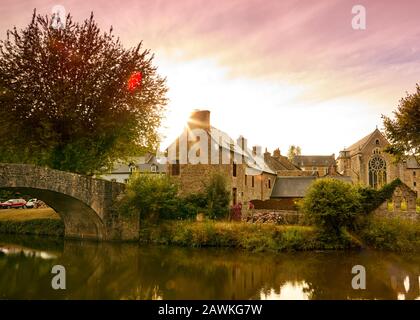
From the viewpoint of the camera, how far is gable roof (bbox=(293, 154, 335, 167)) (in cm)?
7250

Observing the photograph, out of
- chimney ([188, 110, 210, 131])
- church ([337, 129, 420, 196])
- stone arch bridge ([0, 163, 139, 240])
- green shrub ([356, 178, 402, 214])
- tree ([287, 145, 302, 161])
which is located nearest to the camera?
stone arch bridge ([0, 163, 139, 240])

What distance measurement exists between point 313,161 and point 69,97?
61711 millimetres

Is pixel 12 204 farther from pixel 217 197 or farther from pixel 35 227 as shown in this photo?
pixel 217 197

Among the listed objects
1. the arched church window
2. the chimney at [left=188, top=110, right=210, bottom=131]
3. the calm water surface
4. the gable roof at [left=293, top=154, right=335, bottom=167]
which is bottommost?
the calm water surface

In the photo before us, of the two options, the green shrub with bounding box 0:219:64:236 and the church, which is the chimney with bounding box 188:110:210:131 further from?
the church

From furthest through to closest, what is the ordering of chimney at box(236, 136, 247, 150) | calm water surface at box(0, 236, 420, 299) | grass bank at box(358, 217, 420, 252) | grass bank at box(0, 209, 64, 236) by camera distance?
1. chimney at box(236, 136, 247, 150)
2. grass bank at box(0, 209, 64, 236)
3. grass bank at box(358, 217, 420, 252)
4. calm water surface at box(0, 236, 420, 299)

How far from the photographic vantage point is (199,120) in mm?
26219

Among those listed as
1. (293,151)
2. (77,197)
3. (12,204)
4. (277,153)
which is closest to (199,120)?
(77,197)

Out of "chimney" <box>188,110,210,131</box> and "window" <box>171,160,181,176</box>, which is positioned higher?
"chimney" <box>188,110,210,131</box>

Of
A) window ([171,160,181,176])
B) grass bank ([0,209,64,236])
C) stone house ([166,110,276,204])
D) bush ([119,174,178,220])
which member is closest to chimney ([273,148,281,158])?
stone house ([166,110,276,204])

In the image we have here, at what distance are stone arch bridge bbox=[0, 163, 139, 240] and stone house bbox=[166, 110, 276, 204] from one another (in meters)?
5.86

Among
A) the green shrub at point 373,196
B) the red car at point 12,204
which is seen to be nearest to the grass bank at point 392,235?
the green shrub at point 373,196

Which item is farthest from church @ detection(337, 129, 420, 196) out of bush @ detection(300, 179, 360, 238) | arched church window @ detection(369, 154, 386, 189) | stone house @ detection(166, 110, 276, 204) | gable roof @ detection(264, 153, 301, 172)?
bush @ detection(300, 179, 360, 238)

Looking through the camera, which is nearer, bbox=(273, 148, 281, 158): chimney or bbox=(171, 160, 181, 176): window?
bbox=(171, 160, 181, 176): window
